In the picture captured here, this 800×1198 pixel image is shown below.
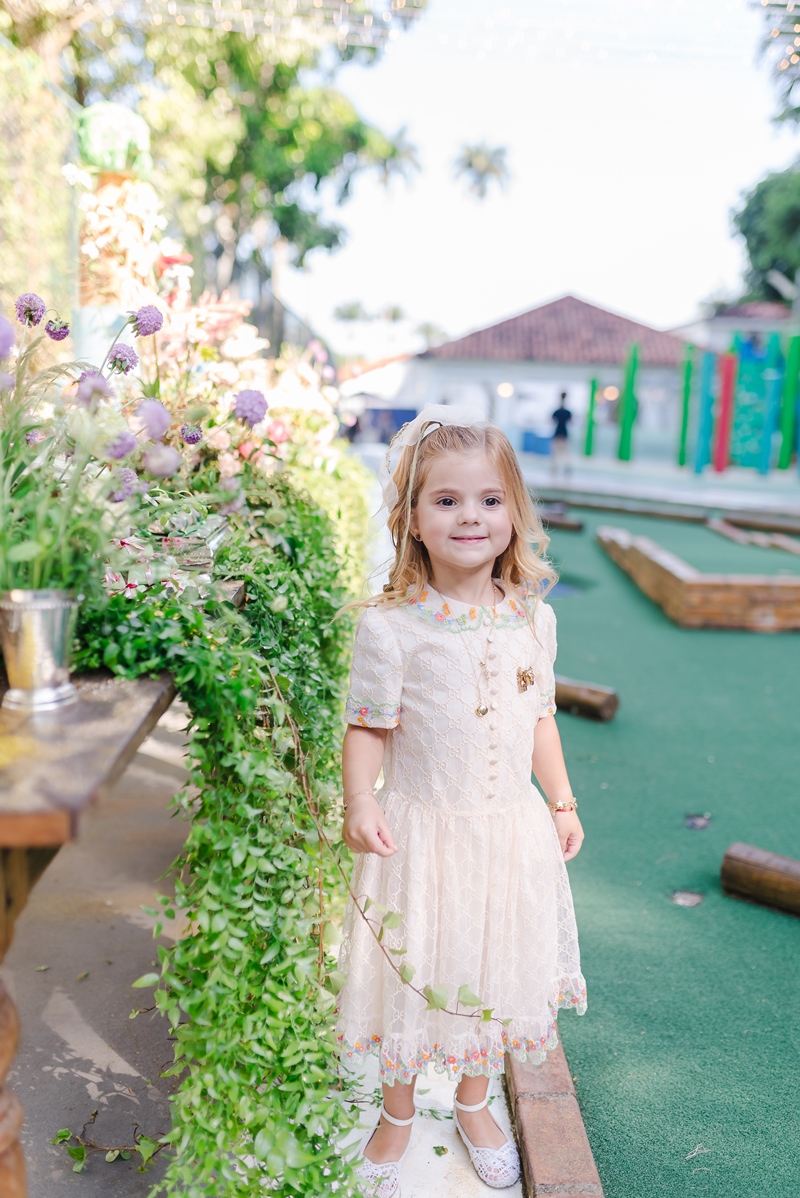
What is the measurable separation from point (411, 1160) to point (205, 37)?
10.8 metres

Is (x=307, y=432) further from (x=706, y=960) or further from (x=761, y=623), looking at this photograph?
(x=761, y=623)

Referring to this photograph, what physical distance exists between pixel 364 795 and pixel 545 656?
1.68ft

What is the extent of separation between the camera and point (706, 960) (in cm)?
284

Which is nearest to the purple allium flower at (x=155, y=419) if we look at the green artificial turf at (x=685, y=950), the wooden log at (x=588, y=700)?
the green artificial turf at (x=685, y=950)

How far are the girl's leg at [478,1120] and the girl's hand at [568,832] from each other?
0.51m

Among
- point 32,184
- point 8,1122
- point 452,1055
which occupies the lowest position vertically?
point 452,1055

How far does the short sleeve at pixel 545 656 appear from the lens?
2025 mm

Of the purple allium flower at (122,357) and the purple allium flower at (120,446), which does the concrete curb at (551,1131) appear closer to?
the purple allium flower at (120,446)

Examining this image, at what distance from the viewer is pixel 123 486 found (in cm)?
144

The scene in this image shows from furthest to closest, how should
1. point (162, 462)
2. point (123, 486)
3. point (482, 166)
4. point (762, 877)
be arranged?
point (482, 166) < point (762, 877) < point (123, 486) < point (162, 462)

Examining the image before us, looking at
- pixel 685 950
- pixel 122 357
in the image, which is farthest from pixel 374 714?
pixel 685 950

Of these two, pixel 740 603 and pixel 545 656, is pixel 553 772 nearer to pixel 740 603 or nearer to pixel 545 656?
pixel 545 656

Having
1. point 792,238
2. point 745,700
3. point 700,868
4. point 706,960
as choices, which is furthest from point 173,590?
point 792,238

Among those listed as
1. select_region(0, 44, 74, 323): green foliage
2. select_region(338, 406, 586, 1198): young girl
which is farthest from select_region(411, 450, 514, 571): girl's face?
select_region(0, 44, 74, 323): green foliage
